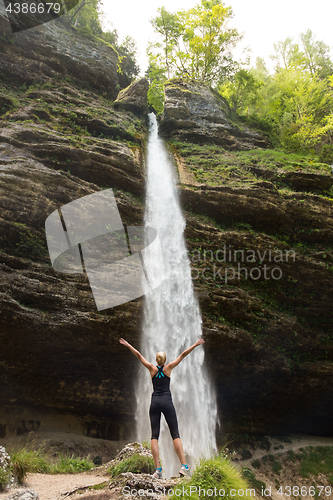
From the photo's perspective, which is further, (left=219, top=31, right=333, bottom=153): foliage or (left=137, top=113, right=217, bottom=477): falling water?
(left=219, top=31, right=333, bottom=153): foliage

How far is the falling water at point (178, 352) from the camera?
27.1 ft

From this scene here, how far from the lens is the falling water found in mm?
8250

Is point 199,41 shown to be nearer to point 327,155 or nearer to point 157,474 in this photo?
point 327,155

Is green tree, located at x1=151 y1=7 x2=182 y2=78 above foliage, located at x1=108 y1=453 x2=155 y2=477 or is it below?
above

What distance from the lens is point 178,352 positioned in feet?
28.9

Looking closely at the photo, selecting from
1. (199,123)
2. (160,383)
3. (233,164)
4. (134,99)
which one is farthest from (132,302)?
A: (134,99)

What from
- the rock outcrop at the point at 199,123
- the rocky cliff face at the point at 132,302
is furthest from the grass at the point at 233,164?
the rock outcrop at the point at 199,123

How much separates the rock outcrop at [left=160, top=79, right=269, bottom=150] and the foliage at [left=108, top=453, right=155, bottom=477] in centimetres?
1602

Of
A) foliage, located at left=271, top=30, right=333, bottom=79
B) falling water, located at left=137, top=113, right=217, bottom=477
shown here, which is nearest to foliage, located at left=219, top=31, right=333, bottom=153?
foliage, located at left=271, top=30, right=333, bottom=79

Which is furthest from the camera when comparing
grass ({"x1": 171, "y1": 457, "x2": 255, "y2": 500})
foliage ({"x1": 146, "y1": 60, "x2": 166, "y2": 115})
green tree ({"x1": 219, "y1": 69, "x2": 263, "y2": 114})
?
foliage ({"x1": 146, "y1": 60, "x2": 166, "y2": 115})

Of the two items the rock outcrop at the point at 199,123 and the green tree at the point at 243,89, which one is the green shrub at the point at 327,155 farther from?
the green tree at the point at 243,89

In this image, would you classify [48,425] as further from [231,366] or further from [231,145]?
[231,145]

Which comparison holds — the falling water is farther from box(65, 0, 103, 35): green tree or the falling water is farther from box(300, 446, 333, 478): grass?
box(65, 0, 103, 35): green tree

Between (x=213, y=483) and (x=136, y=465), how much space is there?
1638 mm
